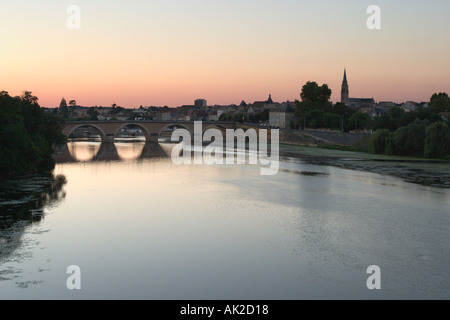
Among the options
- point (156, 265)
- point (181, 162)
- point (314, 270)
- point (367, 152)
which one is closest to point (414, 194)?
point (314, 270)

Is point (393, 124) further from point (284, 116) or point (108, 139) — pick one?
point (284, 116)

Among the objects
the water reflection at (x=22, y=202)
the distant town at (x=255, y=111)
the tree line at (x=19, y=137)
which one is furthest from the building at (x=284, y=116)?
the water reflection at (x=22, y=202)

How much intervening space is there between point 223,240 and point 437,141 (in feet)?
89.4

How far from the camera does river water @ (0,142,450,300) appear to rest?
9.62 meters

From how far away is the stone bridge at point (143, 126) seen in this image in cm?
5450

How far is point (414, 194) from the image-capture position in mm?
20781

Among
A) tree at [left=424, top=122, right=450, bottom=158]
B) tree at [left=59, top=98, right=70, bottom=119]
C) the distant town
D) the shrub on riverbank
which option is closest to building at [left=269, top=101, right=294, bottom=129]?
the distant town

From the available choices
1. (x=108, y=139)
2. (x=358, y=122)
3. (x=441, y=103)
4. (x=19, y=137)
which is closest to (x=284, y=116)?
(x=441, y=103)

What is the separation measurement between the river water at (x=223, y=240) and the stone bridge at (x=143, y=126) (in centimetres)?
3151

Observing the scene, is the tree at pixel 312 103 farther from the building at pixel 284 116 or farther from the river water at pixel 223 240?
the river water at pixel 223 240

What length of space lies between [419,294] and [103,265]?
6464mm

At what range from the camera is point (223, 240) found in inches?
516

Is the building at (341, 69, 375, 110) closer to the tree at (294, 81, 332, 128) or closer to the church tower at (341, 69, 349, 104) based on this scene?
the church tower at (341, 69, 349, 104)

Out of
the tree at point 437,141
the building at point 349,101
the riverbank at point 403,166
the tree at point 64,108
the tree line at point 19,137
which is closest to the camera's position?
the tree line at point 19,137
